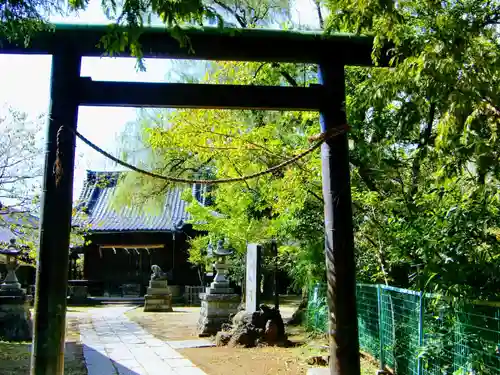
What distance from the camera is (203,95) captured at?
478cm

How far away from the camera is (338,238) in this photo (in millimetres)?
4680

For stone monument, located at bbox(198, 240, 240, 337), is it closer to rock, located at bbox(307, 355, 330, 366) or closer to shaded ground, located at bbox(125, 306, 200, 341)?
shaded ground, located at bbox(125, 306, 200, 341)

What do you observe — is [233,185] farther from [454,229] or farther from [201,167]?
[454,229]

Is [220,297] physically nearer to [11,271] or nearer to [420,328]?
[11,271]

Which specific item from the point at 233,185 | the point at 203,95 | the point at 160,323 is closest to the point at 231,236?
the point at 233,185

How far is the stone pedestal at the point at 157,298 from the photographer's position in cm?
1795

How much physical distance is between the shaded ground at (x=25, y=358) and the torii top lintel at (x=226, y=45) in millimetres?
5194

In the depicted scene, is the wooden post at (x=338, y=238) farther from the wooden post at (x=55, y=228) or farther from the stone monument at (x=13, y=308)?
the stone monument at (x=13, y=308)

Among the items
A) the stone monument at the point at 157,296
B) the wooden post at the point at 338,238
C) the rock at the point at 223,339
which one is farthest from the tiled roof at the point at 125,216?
the wooden post at the point at 338,238

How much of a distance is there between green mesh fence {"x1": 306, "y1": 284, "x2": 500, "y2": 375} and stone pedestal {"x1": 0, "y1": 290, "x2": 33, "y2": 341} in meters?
7.86

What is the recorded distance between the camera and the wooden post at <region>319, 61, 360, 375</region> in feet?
15.0

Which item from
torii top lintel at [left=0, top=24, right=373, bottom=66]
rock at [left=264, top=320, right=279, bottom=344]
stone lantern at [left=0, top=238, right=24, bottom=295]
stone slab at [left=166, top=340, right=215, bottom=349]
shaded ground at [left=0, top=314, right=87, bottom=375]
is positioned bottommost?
stone slab at [left=166, top=340, right=215, bottom=349]

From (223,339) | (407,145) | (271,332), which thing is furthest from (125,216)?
(407,145)

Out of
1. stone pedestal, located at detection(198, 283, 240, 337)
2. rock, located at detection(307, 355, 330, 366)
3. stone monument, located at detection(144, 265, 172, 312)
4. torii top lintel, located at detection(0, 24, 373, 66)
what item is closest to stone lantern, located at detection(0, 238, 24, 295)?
stone pedestal, located at detection(198, 283, 240, 337)
